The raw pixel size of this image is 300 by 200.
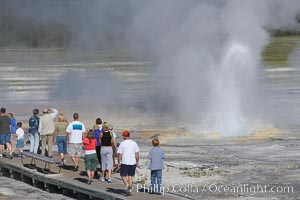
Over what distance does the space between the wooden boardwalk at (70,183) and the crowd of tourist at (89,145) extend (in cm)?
22

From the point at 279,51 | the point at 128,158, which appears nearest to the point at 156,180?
the point at 128,158

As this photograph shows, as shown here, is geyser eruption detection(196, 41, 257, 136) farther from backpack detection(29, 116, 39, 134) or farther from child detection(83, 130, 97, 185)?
child detection(83, 130, 97, 185)

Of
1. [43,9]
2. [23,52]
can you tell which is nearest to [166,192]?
[43,9]

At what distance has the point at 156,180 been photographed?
742 inches

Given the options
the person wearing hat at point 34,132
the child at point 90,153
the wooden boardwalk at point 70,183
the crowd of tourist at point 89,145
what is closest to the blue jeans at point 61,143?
the crowd of tourist at point 89,145

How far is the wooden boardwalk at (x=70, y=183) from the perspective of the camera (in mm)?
18969

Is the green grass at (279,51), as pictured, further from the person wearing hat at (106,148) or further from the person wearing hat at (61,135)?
the person wearing hat at (106,148)

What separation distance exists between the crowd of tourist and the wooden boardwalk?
0.71 feet

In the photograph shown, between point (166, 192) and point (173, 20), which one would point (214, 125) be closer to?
point (173, 20)

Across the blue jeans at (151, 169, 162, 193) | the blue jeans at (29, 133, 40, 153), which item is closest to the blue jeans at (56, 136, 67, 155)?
the blue jeans at (29, 133, 40, 153)

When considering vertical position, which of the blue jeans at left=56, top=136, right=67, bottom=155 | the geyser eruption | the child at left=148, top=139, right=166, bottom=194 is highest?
the geyser eruption

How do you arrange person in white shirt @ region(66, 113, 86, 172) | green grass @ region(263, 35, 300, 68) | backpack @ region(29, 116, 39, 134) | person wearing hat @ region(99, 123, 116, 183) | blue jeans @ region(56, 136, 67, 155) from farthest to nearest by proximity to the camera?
green grass @ region(263, 35, 300, 68) < backpack @ region(29, 116, 39, 134) < blue jeans @ region(56, 136, 67, 155) < person in white shirt @ region(66, 113, 86, 172) < person wearing hat @ region(99, 123, 116, 183)

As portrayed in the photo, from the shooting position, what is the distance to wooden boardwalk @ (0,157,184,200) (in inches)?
747

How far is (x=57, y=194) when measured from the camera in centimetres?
2123
